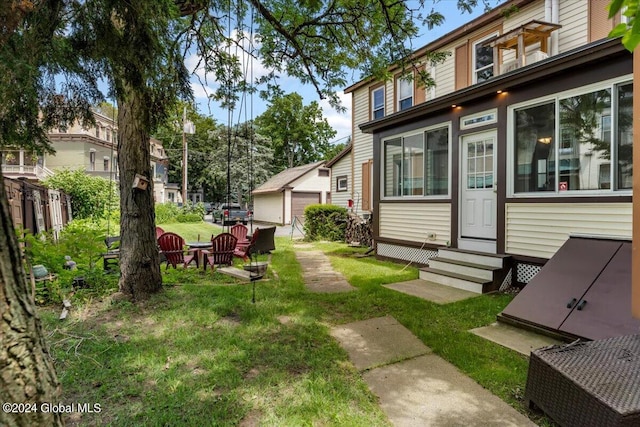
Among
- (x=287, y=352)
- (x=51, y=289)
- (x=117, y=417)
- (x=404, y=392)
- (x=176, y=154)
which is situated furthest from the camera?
(x=176, y=154)

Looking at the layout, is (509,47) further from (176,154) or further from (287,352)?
(176,154)

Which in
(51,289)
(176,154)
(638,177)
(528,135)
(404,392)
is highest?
(176,154)

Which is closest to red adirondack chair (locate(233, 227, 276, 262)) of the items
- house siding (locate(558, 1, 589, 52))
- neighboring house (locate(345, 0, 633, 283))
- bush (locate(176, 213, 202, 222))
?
neighboring house (locate(345, 0, 633, 283))

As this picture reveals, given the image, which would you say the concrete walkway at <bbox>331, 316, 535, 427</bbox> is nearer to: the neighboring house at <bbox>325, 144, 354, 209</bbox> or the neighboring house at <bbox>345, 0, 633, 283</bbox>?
the neighboring house at <bbox>345, 0, 633, 283</bbox>

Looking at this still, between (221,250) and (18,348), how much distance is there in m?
5.99

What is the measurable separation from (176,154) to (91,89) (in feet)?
138

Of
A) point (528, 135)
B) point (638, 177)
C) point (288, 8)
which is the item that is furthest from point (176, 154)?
point (638, 177)

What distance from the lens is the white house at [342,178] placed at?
51.6 feet

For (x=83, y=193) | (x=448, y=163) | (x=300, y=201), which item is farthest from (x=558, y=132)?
(x=83, y=193)

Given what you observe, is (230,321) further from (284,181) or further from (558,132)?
(284,181)

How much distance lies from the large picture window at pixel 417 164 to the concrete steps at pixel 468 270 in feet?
5.02

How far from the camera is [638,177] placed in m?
2.33

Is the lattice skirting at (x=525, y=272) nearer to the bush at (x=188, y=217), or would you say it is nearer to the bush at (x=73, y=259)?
the bush at (x=73, y=259)

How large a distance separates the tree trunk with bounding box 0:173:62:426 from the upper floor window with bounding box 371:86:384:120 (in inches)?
521
